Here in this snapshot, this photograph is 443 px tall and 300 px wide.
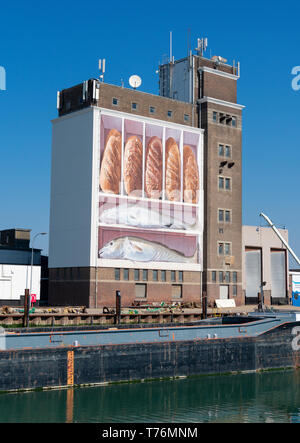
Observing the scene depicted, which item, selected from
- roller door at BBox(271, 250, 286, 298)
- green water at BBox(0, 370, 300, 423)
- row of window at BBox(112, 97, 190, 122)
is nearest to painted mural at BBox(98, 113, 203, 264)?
row of window at BBox(112, 97, 190, 122)

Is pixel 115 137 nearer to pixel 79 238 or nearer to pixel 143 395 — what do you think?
pixel 79 238

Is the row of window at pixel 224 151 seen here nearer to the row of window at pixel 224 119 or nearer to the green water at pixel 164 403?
the row of window at pixel 224 119

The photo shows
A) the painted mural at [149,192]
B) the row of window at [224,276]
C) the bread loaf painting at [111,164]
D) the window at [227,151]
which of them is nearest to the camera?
the bread loaf painting at [111,164]

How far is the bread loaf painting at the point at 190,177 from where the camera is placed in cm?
8888

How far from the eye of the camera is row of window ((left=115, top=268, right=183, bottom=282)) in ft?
270

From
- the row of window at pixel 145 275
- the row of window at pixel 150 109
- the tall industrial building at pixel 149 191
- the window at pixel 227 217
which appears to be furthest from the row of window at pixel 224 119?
the row of window at pixel 145 275

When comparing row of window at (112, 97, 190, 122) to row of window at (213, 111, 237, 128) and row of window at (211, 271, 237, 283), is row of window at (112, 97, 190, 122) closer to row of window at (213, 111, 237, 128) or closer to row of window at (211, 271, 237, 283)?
row of window at (213, 111, 237, 128)

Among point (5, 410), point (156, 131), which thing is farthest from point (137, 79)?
point (5, 410)

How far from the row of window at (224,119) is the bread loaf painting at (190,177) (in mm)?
7252

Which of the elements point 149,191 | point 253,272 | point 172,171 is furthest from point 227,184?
point 253,272

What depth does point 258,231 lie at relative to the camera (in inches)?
3930

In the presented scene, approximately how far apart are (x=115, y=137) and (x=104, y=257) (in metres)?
16.3

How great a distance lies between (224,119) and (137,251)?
2586 centimetres

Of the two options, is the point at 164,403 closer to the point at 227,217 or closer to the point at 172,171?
the point at 172,171
